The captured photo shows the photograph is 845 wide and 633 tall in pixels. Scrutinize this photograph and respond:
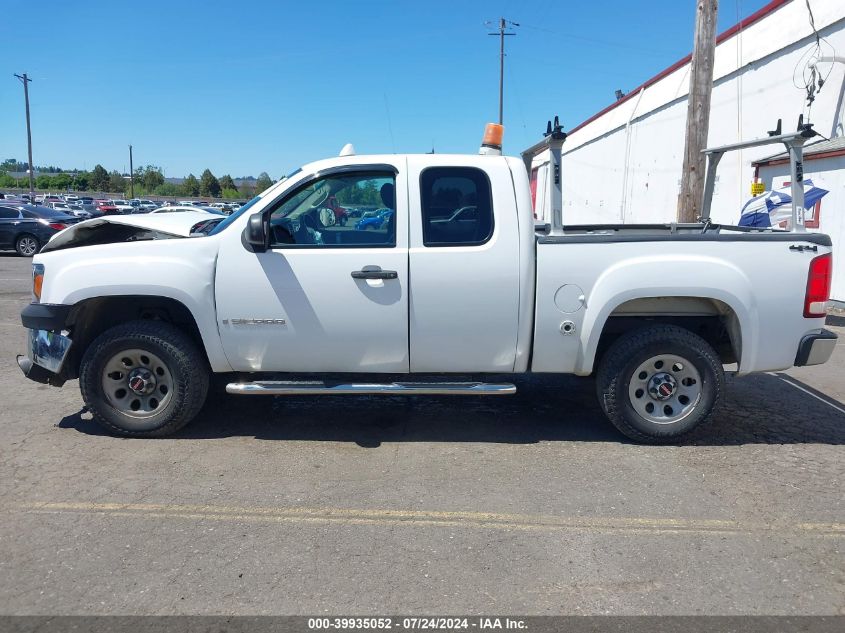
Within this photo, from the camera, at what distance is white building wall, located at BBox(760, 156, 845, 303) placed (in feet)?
34.3

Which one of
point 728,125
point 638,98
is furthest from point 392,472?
point 638,98

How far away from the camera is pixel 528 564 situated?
3.41m

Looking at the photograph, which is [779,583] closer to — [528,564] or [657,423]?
[528,564]

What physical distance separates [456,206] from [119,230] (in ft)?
8.95

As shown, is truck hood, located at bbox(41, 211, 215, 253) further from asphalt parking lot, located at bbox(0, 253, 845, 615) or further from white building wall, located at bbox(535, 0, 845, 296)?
white building wall, located at bbox(535, 0, 845, 296)

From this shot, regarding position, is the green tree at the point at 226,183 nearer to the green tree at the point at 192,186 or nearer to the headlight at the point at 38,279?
the green tree at the point at 192,186

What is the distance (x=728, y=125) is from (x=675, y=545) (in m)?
13.2

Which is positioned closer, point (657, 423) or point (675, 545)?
point (675, 545)

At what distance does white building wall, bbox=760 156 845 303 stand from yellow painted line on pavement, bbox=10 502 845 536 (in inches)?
324

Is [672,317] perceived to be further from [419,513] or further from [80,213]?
A: [80,213]

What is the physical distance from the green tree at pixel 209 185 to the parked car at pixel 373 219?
107595 mm

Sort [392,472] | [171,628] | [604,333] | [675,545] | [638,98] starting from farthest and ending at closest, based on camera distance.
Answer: [638,98] < [604,333] < [392,472] < [675,545] < [171,628]

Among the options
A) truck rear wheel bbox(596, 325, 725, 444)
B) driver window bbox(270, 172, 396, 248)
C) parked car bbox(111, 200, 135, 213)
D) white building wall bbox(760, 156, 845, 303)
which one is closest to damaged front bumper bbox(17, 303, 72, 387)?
driver window bbox(270, 172, 396, 248)

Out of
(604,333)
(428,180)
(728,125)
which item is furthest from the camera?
(728,125)
